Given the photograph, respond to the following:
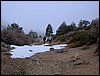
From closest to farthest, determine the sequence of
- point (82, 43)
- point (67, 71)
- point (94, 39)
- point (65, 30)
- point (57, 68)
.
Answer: point (67, 71) < point (57, 68) < point (94, 39) < point (82, 43) < point (65, 30)

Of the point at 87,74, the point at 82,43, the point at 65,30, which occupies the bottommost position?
the point at 87,74

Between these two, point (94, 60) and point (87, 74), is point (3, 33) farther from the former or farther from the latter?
point (87, 74)

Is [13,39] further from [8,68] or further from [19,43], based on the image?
[8,68]

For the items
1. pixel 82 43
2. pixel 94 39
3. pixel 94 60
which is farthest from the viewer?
pixel 82 43

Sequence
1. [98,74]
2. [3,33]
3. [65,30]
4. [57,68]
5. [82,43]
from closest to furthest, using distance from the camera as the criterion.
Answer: [98,74] → [57,68] → [82,43] → [3,33] → [65,30]

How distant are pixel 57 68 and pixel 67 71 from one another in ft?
2.87

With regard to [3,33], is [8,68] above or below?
below

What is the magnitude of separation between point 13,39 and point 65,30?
70.6ft

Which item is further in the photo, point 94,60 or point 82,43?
point 82,43

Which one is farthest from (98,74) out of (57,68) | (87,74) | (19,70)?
(19,70)

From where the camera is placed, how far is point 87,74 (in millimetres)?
9836

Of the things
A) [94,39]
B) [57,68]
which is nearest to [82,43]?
[94,39]

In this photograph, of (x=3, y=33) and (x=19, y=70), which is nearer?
(x=19, y=70)

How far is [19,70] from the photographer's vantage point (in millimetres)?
10828
